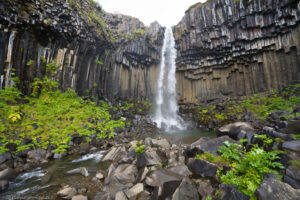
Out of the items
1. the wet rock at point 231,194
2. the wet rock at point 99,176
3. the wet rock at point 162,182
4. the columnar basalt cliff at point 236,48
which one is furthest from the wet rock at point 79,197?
the columnar basalt cliff at point 236,48

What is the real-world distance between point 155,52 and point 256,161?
29.6 m

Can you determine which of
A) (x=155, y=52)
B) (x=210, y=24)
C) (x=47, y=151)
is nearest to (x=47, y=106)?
(x=47, y=151)

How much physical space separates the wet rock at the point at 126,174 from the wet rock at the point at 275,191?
3.73 meters

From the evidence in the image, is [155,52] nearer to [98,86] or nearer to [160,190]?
[98,86]

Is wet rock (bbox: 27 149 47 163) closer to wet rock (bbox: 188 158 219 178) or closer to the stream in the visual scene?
the stream

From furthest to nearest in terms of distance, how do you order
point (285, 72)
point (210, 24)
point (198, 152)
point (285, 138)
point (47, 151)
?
point (210, 24)
point (285, 72)
point (47, 151)
point (198, 152)
point (285, 138)

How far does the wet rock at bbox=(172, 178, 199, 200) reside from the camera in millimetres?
3045

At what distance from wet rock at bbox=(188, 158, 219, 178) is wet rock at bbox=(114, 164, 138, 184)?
6.72ft

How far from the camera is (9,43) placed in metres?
12.0

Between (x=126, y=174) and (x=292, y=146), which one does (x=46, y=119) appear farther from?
(x=292, y=146)

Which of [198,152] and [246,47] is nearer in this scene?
[198,152]

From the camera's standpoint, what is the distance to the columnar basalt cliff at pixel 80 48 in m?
12.3

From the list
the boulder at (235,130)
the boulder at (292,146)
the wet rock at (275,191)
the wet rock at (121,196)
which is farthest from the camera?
the boulder at (235,130)

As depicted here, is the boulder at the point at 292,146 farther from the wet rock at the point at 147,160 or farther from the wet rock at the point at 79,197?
the wet rock at the point at 79,197
